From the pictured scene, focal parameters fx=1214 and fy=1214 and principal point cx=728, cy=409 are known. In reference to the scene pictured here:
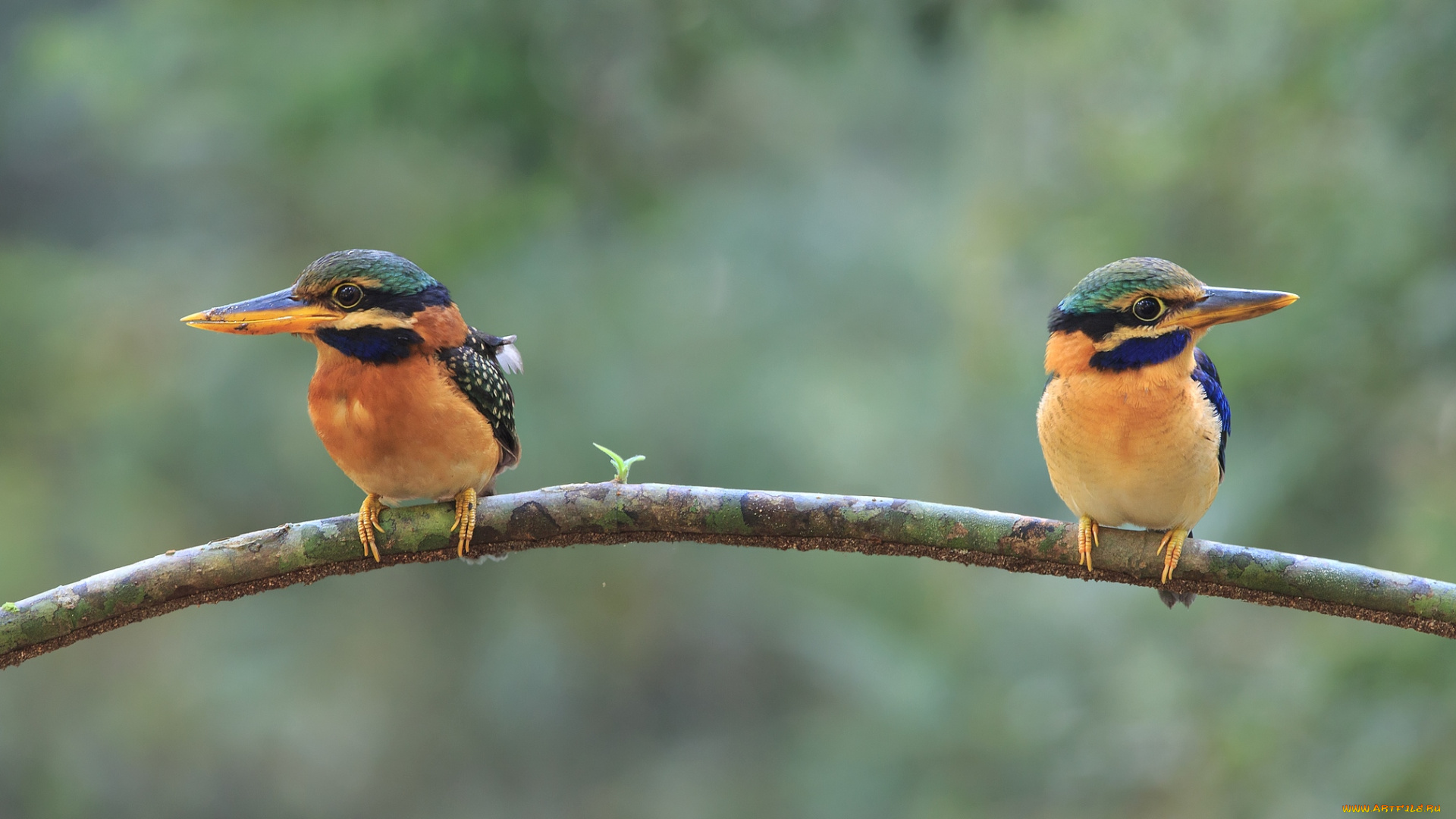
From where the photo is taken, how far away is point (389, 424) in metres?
3.29

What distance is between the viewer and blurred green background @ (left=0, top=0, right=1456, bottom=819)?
6.02m

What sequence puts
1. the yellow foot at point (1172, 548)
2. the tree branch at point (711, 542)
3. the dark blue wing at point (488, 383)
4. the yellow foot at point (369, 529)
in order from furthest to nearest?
the dark blue wing at point (488, 383)
the yellow foot at point (1172, 548)
the yellow foot at point (369, 529)
the tree branch at point (711, 542)

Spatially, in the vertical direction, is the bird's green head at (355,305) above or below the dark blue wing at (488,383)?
above

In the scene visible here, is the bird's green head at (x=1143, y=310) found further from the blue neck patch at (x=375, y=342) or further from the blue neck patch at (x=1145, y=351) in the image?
the blue neck patch at (x=375, y=342)

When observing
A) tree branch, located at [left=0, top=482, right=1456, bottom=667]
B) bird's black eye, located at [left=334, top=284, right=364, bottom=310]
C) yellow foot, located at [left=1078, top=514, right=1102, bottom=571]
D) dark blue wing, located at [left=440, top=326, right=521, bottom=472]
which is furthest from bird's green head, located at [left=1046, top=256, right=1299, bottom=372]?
bird's black eye, located at [left=334, top=284, right=364, bottom=310]

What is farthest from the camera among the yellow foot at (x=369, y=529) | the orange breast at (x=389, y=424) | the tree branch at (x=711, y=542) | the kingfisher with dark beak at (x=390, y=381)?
the orange breast at (x=389, y=424)

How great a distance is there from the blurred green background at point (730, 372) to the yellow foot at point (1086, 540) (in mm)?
2672

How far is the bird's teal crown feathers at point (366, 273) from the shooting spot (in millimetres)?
3129

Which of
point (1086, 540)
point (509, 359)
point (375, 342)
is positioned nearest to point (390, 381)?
point (375, 342)

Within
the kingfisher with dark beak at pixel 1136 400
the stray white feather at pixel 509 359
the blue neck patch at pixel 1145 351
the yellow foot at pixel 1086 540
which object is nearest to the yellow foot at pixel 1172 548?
the kingfisher with dark beak at pixel 1136 400

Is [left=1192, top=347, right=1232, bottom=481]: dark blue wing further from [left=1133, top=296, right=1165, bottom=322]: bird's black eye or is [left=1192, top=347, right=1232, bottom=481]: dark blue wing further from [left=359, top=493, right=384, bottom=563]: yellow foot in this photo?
[left=359, top=493, right=384, bottom=563]: yellow foot

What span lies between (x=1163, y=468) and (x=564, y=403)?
631 cm

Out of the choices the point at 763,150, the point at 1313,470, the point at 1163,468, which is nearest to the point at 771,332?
the point at 763,150

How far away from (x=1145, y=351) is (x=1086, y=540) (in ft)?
1.83
